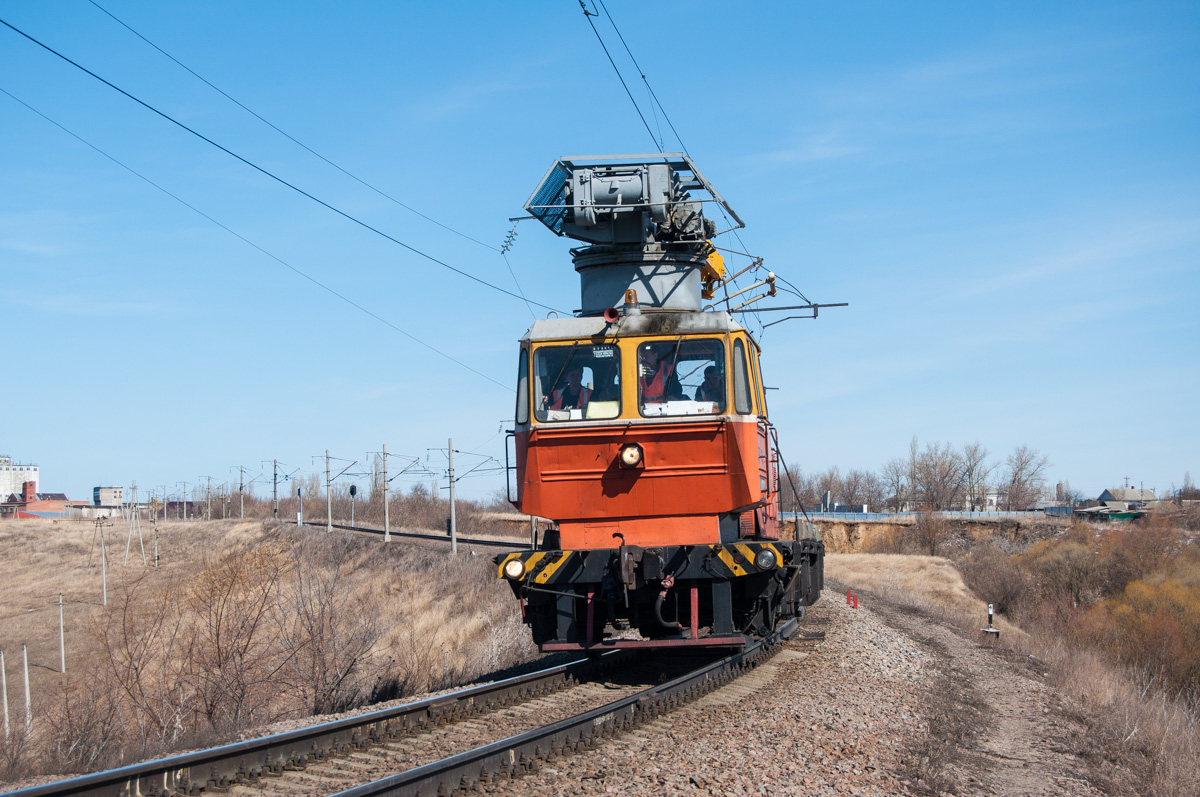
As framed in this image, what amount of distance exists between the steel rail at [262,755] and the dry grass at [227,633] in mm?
1422

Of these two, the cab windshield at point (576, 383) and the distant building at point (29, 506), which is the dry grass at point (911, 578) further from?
the distant building at point (29, 506)

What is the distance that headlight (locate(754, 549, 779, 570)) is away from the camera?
29.6ft

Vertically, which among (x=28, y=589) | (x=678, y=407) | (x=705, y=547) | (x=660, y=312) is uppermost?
(x=660, y=312)

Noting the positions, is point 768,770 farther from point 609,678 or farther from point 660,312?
point 660,312

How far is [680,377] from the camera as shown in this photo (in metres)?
9.66

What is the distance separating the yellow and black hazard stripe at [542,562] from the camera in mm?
9320

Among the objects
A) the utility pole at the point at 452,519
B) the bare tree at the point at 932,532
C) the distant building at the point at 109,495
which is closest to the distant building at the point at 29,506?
the distant building at the point at 109,495

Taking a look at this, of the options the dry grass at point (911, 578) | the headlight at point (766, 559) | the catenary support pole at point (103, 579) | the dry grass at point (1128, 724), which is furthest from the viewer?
the dry grass at point (911, 578)

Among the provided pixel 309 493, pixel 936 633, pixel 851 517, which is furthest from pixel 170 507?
pixel 936 633

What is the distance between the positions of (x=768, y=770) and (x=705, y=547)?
3.14 meters

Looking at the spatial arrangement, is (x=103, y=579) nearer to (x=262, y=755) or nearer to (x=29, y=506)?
(x=262, y=755)

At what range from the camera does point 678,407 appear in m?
9.57

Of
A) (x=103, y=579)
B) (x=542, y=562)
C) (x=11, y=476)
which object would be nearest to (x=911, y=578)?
(x=103, y=579)

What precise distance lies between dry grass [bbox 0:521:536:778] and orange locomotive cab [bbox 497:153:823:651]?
3.51m
